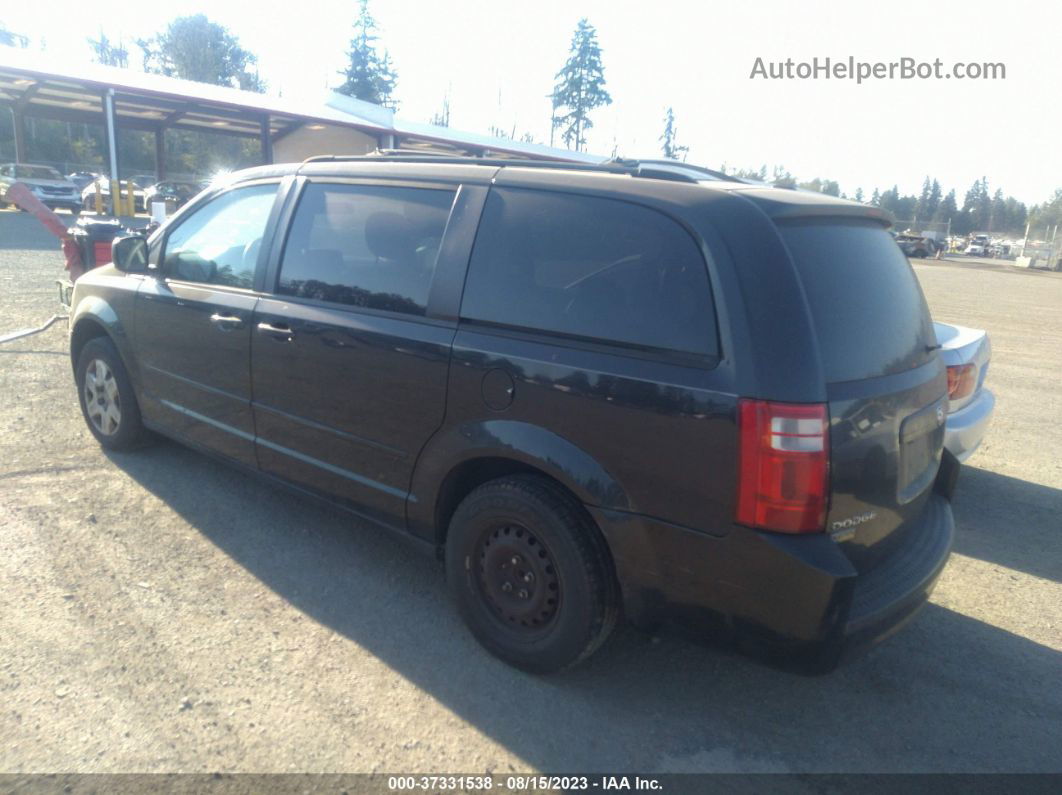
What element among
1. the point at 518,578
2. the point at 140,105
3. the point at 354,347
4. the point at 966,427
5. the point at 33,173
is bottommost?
the point at 518,578

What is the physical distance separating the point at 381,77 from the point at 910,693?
2862 inches

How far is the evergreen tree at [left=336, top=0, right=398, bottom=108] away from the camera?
2648 inches

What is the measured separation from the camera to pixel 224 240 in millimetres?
4332

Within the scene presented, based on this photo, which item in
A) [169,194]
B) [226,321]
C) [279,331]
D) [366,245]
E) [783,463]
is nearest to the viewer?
[783,463]

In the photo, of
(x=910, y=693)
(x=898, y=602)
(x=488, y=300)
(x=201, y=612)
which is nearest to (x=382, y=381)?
(x=488, y=300)

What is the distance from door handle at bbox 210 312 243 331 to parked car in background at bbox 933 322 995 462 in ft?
12.5

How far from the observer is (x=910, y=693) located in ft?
10.3

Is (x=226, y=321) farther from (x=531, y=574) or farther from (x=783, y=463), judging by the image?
(x=783, y=463)

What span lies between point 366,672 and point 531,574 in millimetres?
738

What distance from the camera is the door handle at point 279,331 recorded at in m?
3.72

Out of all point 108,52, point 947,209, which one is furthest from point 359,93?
point 947,209

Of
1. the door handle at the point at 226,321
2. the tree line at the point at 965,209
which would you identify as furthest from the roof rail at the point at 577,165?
the tree line at the point at 965,209

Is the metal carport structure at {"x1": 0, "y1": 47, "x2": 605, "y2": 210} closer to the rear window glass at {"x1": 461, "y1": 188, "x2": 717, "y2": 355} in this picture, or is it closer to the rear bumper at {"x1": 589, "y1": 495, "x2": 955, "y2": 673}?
the rear window glass at {"x1": 461, "y1": 188, "x2": 717, "y2": 355}

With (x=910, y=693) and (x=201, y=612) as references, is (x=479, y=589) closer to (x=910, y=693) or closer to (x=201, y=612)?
(x=201, y=612)
